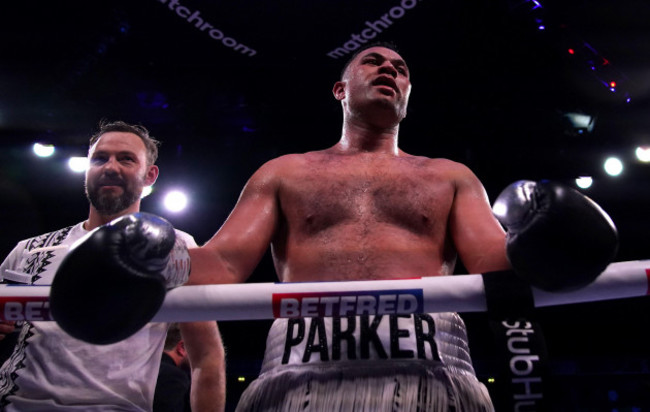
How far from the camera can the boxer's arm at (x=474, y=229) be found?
1.38 meters

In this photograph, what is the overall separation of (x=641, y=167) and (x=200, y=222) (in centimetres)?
457

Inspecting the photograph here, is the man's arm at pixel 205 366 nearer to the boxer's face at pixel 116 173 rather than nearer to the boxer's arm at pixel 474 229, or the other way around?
the boxer's face at pixel 116 173

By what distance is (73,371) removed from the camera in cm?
177

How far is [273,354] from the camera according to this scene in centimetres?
135

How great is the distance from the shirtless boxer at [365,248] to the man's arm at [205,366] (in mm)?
604

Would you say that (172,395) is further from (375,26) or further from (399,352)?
(375,26)

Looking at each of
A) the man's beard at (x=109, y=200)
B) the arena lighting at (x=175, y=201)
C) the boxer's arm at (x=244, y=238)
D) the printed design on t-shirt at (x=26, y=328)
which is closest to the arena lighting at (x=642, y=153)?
the arena lighting at (x=175, y=201)

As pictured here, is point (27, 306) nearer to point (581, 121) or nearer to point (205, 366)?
point (205, 366)

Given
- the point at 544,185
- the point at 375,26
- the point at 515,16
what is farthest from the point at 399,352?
the point at 515,16

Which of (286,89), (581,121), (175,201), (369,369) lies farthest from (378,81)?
(175,201)

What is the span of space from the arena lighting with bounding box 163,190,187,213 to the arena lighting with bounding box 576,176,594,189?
397 cm

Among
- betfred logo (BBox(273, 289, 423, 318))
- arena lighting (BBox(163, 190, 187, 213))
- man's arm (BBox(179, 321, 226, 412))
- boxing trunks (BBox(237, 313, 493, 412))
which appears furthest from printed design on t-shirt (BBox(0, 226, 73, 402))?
arena lighting (BBox(163, 190, 187, 213))

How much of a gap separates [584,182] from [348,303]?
511 cm

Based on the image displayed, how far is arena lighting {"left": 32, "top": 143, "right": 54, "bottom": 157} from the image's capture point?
4.80 meters
